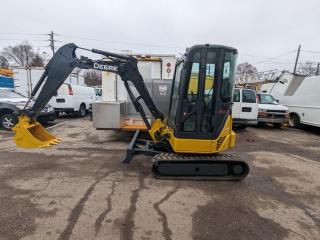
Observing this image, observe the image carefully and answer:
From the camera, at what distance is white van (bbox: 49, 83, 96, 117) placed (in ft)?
45.9

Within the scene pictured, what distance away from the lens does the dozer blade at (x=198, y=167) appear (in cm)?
517

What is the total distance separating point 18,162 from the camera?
619 cm

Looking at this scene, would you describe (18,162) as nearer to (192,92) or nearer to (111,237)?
(111,237)

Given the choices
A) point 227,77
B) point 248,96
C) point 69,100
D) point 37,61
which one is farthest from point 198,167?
point 37,61

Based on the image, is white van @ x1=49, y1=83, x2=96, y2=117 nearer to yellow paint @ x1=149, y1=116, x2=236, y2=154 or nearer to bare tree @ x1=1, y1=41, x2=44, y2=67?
yellow paint @ x1=149, y1=116, x2=236, y2=154

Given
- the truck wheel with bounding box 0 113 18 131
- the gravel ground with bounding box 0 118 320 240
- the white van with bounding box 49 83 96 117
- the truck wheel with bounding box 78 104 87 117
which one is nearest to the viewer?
the gravel ground with bounding box 0 118 320 240

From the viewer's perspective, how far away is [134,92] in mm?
8484

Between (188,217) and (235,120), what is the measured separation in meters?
9.15

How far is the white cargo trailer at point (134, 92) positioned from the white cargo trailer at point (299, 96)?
793 cm

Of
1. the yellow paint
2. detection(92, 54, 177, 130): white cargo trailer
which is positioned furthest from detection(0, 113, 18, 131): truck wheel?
the yellow paint

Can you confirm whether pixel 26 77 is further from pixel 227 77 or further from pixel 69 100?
pixel 227 77

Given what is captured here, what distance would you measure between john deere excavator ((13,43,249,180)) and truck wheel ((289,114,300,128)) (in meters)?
10.1

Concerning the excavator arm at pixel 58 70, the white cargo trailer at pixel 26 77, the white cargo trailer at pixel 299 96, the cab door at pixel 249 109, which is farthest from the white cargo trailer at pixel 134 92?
the white cargo trailer at pixel 26 77

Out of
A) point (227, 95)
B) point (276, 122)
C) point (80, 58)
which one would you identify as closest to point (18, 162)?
point (80, 58)
